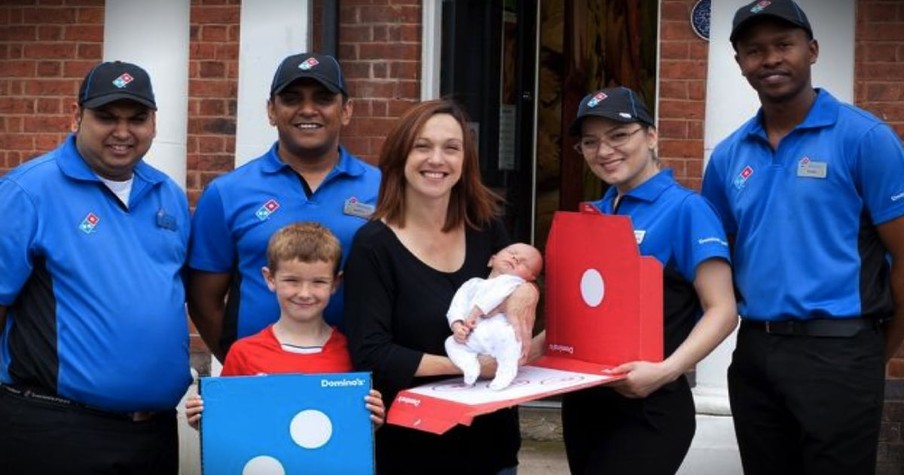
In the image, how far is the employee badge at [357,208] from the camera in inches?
171

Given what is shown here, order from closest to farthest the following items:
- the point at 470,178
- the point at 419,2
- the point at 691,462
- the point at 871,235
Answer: the point at 470,178 < the point at 871,235 < the point at 691,462 < the point at 419,2

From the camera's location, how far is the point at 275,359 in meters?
3.89

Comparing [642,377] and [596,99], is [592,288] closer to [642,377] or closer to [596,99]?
[642,377]

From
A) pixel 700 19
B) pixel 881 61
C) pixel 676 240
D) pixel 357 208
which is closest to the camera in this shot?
pixel 676 240

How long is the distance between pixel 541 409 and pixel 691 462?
1237 millimetres

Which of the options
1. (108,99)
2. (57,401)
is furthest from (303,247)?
(57,401)

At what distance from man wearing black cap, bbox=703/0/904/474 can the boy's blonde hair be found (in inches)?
54.2

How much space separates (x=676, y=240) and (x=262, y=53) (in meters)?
3.79

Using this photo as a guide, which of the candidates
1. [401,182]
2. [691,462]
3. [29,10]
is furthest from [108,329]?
[29,10]

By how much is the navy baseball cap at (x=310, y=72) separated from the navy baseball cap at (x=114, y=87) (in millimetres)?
435

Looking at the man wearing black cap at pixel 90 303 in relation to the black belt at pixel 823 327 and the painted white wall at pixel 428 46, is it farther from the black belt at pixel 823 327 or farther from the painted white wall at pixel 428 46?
the painted white wall at pixel 428 46

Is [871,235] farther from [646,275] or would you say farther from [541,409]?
[541,409]

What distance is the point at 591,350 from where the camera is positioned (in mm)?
3889

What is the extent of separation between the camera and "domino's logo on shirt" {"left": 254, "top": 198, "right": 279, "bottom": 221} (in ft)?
14.1
